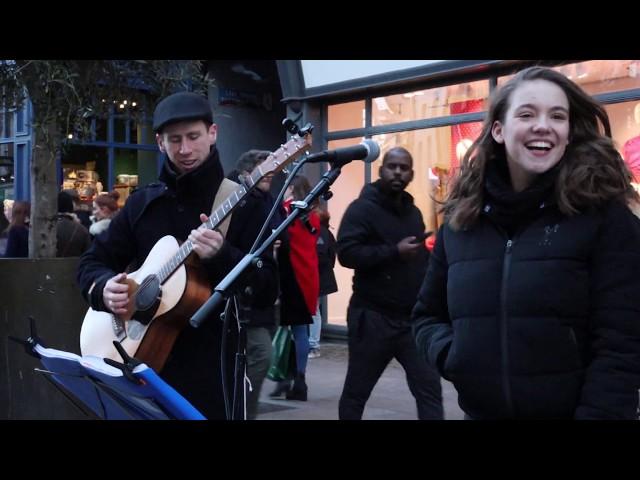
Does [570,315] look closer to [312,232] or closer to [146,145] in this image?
[312,232]

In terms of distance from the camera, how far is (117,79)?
575cm

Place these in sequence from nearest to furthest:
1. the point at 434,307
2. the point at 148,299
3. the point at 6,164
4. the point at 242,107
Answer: the point at 434,307 → the point at 148,299 → the point at 242,107 → the point at 6,164

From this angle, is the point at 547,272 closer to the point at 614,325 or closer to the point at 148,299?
the point at 614,325

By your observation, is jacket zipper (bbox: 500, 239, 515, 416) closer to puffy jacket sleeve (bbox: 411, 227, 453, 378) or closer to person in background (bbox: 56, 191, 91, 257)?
puffy jacket sleeve (bbox: 411, 227, 453, 378)

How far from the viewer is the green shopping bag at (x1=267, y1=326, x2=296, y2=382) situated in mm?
6891

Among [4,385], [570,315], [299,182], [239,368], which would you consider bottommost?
[4,385]

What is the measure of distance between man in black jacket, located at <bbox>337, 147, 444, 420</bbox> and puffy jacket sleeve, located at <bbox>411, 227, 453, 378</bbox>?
6.65ft

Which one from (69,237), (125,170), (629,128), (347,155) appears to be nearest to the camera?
(347,155)

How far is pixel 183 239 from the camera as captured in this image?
10.9 ft

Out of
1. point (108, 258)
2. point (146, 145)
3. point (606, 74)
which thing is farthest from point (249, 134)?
point (108, 258)

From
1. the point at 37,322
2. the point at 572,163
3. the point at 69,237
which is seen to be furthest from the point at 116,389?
the point at 69,237

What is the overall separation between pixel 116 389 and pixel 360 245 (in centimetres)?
308

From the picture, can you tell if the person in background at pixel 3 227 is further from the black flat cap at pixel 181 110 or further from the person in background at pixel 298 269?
the black flat cap at pixel 181 110
